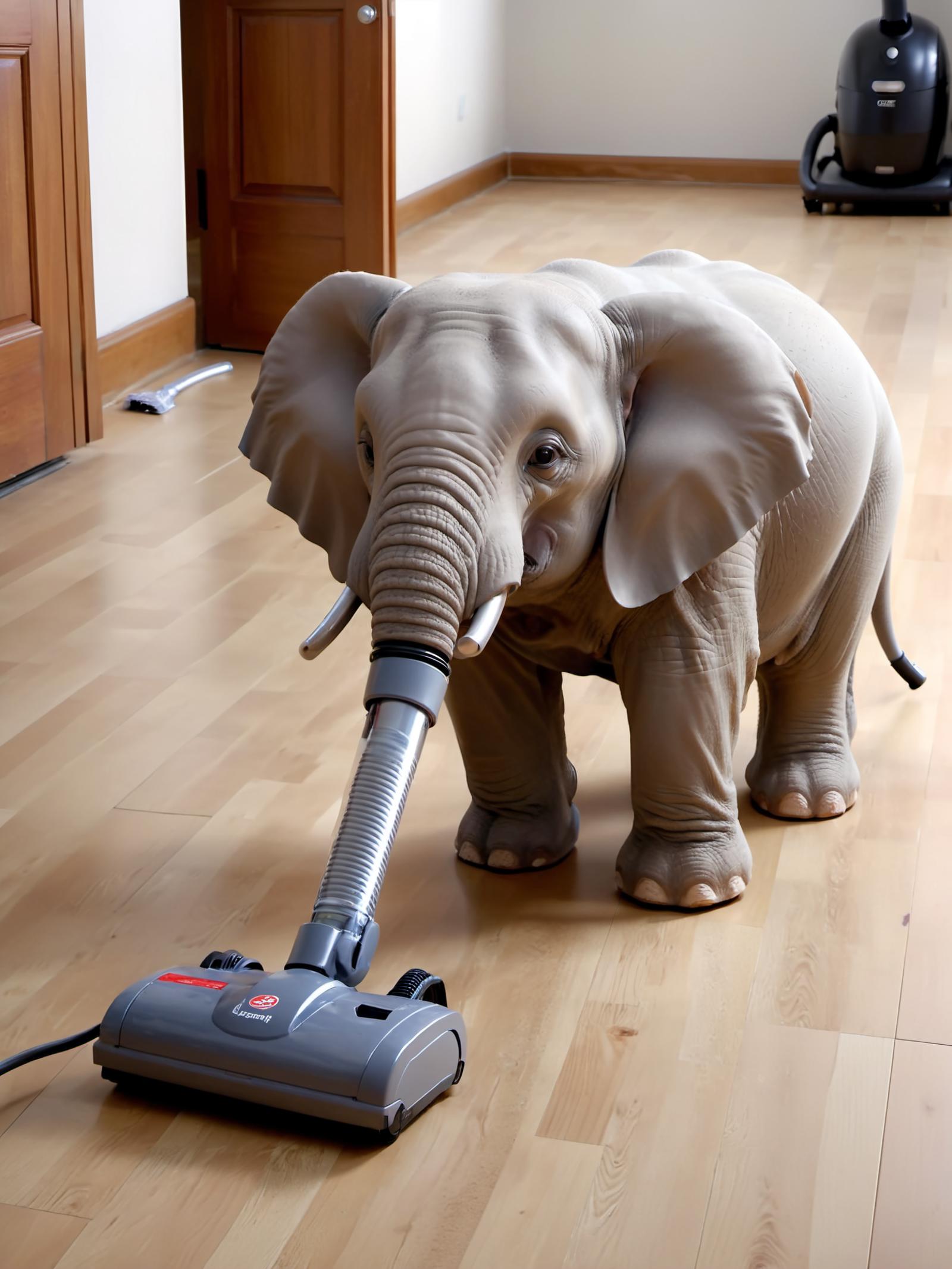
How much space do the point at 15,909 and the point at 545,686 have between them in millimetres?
690

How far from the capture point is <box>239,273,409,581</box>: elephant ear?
1.78 m

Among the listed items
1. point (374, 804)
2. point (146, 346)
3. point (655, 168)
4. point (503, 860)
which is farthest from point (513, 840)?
point (655, 168)

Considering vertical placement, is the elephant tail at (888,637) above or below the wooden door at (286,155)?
below

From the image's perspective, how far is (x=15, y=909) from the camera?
6.35 ft

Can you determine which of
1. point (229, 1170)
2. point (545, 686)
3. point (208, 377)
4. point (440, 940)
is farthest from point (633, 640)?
point (208, 377)

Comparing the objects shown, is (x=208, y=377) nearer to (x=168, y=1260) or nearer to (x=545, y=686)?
(x=545, y=686)

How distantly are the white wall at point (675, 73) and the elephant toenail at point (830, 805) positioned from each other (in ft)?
24.3

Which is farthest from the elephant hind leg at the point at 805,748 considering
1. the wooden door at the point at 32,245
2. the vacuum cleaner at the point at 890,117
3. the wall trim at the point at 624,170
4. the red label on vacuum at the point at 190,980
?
the wall trim at the point at 624,170

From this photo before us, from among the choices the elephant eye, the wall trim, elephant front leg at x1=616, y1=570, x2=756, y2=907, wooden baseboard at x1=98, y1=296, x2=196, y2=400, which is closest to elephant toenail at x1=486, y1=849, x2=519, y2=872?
elephant front leg at x1=616, y1=570, x2=756, y2=907

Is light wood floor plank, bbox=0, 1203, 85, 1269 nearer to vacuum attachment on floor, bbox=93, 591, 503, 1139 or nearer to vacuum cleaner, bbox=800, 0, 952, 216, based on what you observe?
vacuum attachment on floor, bbox=93, 591, 503, 1139

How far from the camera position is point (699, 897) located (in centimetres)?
190

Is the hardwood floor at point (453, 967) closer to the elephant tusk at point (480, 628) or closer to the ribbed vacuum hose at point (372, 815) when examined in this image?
the ribbed vacuum hose at point (372, 815)

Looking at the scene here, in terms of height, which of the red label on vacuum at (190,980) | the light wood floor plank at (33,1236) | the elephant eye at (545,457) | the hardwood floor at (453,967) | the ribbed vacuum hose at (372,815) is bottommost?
the hardwood floor at (453,967)

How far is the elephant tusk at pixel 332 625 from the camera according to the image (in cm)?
164
